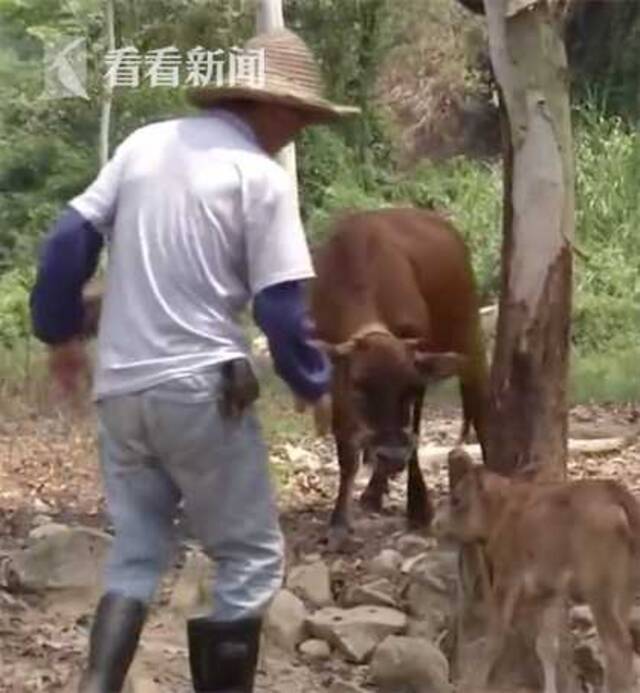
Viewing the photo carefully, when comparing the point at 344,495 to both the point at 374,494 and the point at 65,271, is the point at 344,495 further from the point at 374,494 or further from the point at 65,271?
the point at 65,271

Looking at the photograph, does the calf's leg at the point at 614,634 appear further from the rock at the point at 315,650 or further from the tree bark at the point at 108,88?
the tree bark at the point at 108,88

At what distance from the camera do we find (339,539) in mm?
9602

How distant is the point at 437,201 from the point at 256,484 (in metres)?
20.0

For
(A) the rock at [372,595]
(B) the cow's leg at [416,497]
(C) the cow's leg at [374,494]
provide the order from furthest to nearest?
(C) the cow's leg at [374,494]
(B) the cow's leg at [416,497]
(A) the rock at [372,595]

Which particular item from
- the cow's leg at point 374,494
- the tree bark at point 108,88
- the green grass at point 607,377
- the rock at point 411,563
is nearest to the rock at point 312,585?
the rock at point 411,563

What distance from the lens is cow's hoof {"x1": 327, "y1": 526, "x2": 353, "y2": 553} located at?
9.49 metres

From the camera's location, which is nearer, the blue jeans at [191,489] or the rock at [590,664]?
the blue jeans at [191,489]

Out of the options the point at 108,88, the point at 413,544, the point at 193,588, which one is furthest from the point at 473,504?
the point at 108,88

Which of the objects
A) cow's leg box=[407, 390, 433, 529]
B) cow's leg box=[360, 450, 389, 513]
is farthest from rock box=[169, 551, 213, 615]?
cow's leg box=[360, 450, 389, 513]

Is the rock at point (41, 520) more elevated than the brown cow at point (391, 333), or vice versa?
the brown cow at point (391, 333)

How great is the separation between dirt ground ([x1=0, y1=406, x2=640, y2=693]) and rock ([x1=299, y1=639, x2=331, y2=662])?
0.16ft

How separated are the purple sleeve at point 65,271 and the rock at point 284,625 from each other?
2.09 meters

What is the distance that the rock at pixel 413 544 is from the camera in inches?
364

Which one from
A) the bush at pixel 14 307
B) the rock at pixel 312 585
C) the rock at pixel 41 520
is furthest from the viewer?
the bush at pixel 14 307
